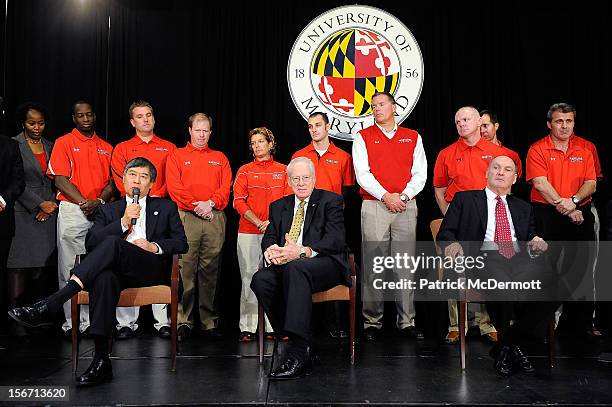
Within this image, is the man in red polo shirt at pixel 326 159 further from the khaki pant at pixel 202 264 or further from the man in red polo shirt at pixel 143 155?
the man in red polo shirt at pixel 143 155

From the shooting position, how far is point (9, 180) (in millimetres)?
3971

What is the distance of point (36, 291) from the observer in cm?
500

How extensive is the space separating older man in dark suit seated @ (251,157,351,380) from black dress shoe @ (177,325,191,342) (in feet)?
3.42

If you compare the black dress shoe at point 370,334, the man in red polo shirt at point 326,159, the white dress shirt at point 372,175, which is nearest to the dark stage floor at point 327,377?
the black dress shoe at point 370,334

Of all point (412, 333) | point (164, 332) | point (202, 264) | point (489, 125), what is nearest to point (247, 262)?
point (202, 264)

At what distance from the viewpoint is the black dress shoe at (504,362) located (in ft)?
11.2

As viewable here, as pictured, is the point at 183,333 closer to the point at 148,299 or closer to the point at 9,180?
the point at 148,299

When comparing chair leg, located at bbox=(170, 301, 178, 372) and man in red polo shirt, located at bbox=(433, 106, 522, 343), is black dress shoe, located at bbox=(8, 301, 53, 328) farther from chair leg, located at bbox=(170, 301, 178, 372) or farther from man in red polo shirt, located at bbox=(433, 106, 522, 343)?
man in red polo shirt, located at bbox=(433, 106, 522, 343)

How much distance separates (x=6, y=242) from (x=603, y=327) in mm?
4280

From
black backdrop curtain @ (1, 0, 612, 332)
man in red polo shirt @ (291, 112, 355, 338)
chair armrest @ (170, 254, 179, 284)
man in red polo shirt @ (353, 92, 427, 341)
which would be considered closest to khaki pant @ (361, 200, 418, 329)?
man in red polo shirt @ (353, 92, 427, 341)

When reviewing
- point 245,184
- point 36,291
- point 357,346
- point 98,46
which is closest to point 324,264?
point 357,346

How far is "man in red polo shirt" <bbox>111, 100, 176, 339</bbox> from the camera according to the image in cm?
473

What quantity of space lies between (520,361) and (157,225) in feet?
7.18

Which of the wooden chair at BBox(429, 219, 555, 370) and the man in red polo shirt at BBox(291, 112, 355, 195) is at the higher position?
the man in red polo shirt at BBox(291, 112, 355, 195)
